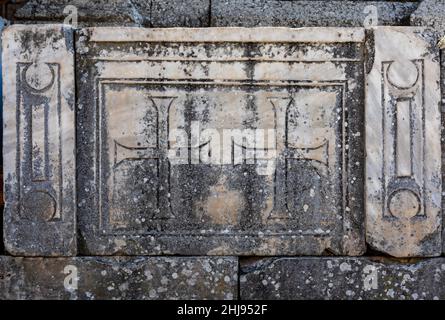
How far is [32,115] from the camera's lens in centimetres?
339

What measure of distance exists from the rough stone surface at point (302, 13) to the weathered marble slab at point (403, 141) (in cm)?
86

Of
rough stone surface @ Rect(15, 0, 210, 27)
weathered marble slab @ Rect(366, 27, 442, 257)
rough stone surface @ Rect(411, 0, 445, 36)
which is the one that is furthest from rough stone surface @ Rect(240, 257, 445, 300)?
rough stone surface @ Rect(15, 0, 210, 27)

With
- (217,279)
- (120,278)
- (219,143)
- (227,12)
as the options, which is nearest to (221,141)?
(219,143)

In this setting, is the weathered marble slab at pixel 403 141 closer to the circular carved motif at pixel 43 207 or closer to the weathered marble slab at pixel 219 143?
the weathered marble slab at pixel 219 143

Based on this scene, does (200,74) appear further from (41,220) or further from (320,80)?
(41,220)

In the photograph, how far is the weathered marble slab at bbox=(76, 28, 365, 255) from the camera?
3432 mm

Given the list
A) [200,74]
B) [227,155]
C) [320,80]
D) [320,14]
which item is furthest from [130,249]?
[320,14]

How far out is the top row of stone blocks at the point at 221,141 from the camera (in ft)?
11.1

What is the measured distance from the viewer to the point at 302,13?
424 cm

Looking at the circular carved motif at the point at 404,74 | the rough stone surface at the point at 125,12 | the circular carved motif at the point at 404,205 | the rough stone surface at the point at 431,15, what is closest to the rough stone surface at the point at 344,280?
the circular carved motif at the point at 404,205

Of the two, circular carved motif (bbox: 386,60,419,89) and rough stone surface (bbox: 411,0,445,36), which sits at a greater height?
rough stone surface (bbox: 411,0,445,36)

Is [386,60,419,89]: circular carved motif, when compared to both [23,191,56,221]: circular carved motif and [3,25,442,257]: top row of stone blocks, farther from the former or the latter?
[23,191,56,221]: circular carved motif

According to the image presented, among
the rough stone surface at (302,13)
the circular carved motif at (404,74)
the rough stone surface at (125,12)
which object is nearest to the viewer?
the circular carved motif at (404,74)

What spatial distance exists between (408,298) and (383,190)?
0.56 m
